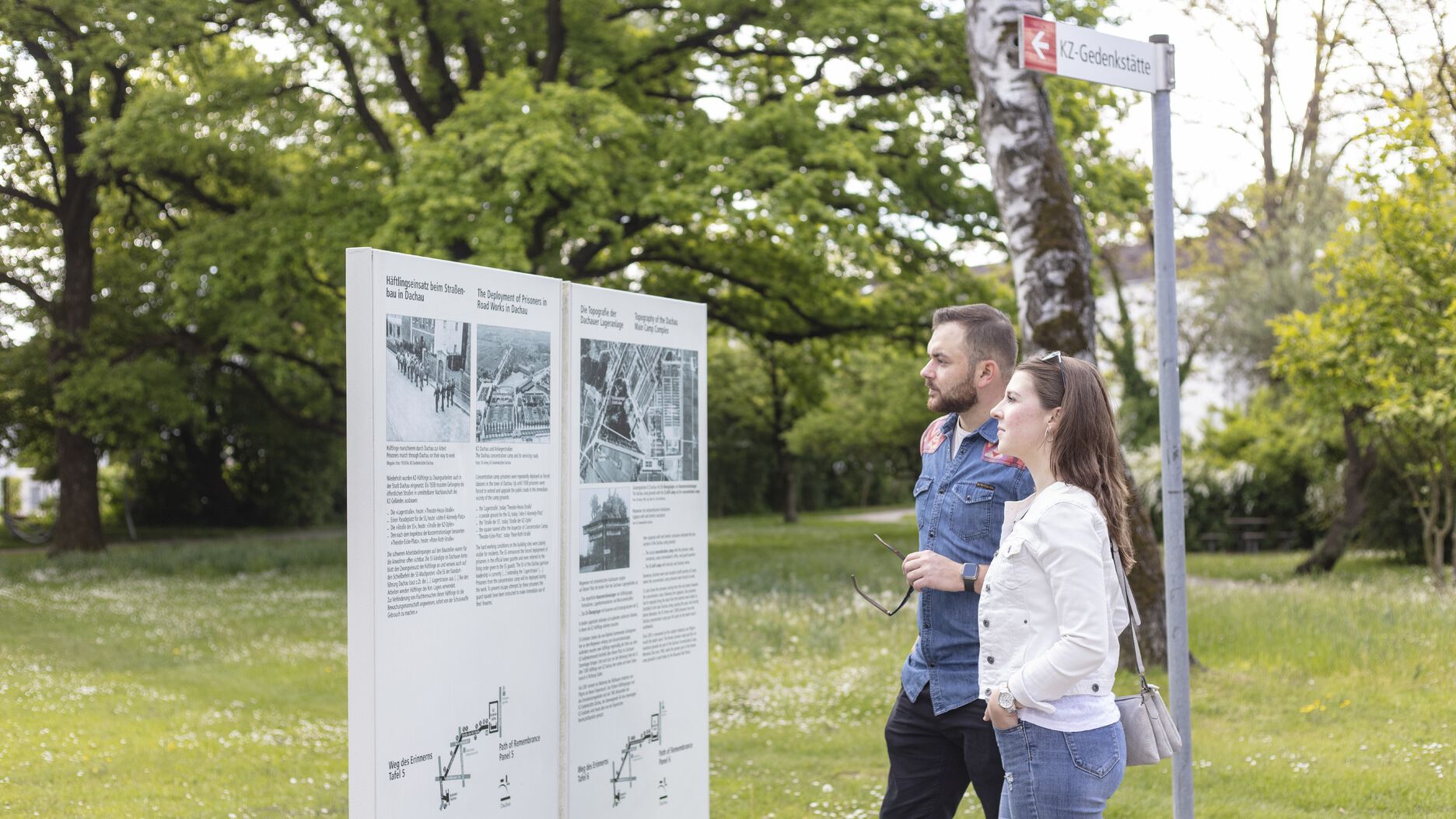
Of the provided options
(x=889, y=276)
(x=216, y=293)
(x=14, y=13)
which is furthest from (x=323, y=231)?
(x=889, y=276)

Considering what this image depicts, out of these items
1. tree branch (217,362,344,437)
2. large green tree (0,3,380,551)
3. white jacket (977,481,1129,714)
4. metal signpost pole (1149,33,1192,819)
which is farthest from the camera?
tree branch (217,362,344,437)

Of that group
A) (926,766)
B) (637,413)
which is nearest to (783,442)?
(637,413)

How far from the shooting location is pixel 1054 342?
8.89 meters

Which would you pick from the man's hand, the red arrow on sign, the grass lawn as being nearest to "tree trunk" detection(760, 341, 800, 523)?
the grass lawn

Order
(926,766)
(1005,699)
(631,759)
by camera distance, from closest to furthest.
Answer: (1005,699), (926,766), (631,759)

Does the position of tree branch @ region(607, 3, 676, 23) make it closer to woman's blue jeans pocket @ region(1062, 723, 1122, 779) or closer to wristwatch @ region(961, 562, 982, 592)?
wristwatch @ region(961, 562, 982, 592)

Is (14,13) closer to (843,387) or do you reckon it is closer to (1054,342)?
(1054,342)

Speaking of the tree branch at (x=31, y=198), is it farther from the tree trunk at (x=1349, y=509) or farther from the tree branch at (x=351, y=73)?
the tree trunk at (x=1349, y=509)

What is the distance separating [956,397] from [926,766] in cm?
116

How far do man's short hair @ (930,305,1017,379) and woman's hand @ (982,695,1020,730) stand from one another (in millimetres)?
1105

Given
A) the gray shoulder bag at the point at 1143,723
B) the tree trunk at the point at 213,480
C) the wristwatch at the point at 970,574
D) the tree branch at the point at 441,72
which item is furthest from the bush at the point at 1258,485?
the tree trunk at the point at 213,480

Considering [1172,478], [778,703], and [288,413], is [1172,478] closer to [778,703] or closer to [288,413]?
[778,703]

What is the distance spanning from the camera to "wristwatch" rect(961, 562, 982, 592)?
361cm

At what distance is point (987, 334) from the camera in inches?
149
